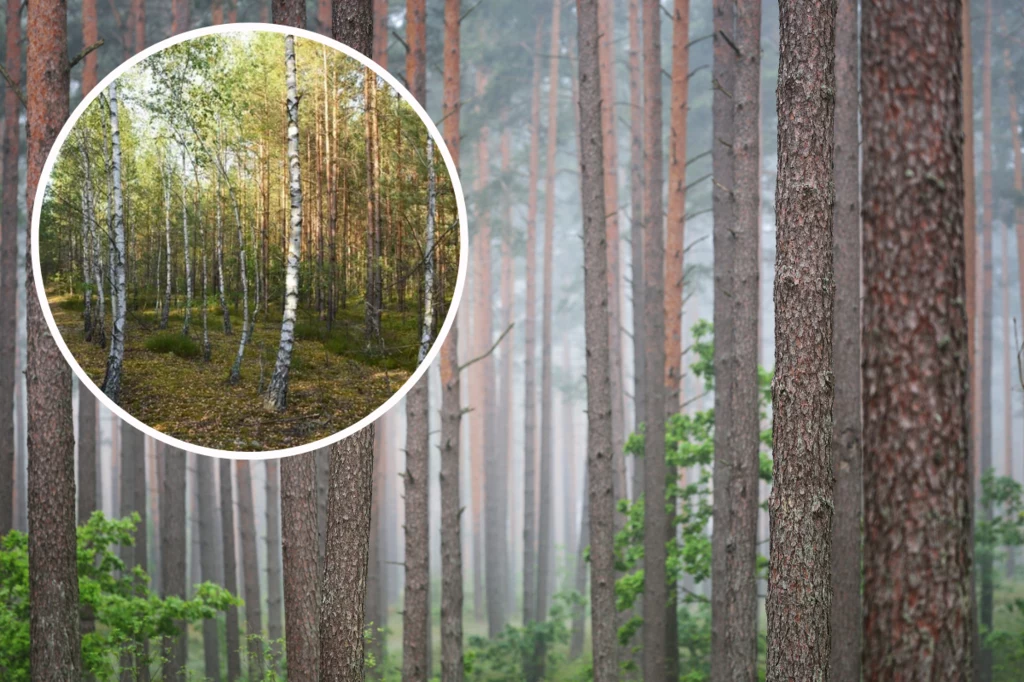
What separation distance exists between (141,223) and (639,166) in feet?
46.7

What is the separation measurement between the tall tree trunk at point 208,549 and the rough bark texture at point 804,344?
43.5 feet

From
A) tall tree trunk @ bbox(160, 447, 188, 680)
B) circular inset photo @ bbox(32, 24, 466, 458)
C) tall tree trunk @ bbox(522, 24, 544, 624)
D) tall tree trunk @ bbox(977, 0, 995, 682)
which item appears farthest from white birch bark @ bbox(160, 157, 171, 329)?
tall tree trunk @ bbox(522, 24, 544, 624)

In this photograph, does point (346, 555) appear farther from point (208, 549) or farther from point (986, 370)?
point (986, 370)

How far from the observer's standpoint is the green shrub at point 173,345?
6.18m

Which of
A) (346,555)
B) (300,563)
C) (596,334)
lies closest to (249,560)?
(596,334)

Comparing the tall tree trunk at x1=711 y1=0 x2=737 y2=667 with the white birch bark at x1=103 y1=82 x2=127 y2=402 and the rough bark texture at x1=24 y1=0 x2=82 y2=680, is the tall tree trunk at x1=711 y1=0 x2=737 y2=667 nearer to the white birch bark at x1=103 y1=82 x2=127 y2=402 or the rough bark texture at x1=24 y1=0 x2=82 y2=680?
the rough bark texture at x1=24 y1=0 x2=82 y2=680

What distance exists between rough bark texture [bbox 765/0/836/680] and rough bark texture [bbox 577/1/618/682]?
4.71m

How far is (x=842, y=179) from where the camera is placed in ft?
34.8

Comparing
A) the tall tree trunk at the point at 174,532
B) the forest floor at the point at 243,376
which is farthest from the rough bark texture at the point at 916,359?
the tall tree trunk at the point at 174,532

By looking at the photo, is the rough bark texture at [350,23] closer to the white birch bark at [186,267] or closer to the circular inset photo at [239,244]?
the circular inset photo at [239,244]

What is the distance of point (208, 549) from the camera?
2091cm

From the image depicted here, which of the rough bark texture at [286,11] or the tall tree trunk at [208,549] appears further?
the tall tree trunk at [208,549]

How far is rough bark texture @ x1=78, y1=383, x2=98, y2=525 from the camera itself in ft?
49.8

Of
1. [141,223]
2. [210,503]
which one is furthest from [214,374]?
[210,503]
